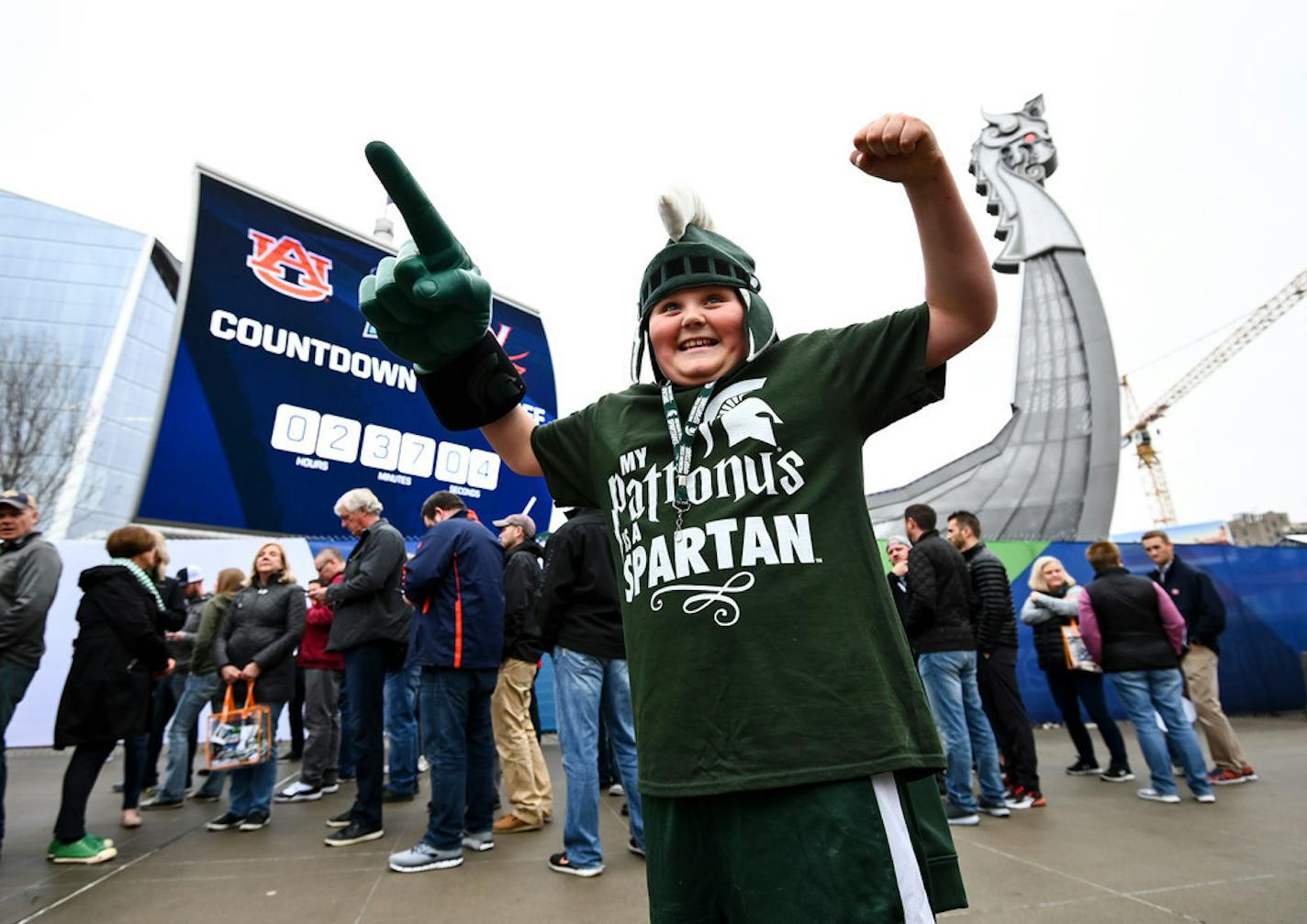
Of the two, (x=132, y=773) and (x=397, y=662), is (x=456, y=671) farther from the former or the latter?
(x=132, y=773)

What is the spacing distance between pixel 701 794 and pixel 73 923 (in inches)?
122

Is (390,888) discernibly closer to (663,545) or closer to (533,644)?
(533,644)

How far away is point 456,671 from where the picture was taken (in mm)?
3756

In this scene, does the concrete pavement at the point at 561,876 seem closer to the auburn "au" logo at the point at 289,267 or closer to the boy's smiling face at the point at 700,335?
the boy's smiling face at the point at 700,335

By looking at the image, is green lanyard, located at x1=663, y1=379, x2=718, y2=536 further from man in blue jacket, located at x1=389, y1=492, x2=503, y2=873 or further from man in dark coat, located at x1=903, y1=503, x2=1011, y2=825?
man in dark coat, located at x1=903, y1=503, x2=1011, y2=825

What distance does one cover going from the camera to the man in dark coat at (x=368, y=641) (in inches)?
158

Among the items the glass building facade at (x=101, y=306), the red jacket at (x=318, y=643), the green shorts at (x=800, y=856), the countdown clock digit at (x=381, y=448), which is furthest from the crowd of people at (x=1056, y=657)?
the glass building facade at (x=101, y=306)

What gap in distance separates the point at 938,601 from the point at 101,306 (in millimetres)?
48587

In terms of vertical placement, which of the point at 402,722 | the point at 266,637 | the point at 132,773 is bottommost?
the point at 132,773

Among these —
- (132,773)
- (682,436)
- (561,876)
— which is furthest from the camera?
(132,773)

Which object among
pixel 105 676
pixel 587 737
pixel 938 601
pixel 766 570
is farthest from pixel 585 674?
A: pixel 766 570

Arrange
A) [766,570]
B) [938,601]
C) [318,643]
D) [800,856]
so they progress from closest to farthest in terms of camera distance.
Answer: [800,856] → [766,570] → [938,601] → [318,643]

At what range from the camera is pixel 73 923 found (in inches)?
111

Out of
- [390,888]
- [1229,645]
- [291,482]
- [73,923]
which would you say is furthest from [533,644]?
[1229,645]
